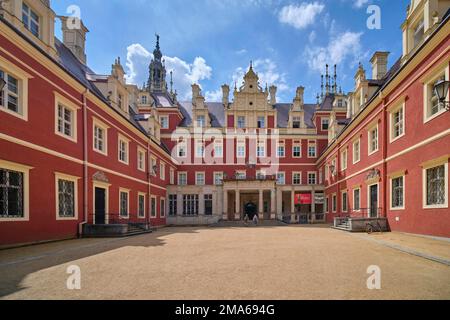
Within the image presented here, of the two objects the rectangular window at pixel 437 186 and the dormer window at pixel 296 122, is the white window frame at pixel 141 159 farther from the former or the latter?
the dormer window at pixel 296 122

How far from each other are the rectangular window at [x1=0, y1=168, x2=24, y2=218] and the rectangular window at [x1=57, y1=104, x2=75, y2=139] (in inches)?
144

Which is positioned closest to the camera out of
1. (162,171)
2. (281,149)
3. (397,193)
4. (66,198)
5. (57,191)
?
(57,191)

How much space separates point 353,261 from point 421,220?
777cm

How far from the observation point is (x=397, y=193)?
15.9 m

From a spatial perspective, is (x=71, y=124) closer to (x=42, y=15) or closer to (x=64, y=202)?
(x=64, y=202)

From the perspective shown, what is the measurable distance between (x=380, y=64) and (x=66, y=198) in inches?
1006

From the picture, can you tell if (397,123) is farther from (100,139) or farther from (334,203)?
(100,139)

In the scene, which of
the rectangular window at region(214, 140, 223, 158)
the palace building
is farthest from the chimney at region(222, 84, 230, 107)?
the palace building

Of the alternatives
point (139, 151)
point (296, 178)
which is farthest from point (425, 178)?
point (296, 178)

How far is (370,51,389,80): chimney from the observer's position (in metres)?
23.3

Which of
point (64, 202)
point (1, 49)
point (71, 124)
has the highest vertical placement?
point (1, 49)

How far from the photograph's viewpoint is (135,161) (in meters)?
23.8

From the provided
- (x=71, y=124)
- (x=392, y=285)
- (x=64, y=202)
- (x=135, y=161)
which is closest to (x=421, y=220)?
(x=392, y=285)

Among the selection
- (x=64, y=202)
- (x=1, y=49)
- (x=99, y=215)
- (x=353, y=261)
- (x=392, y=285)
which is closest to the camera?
(x=392, y=285)
